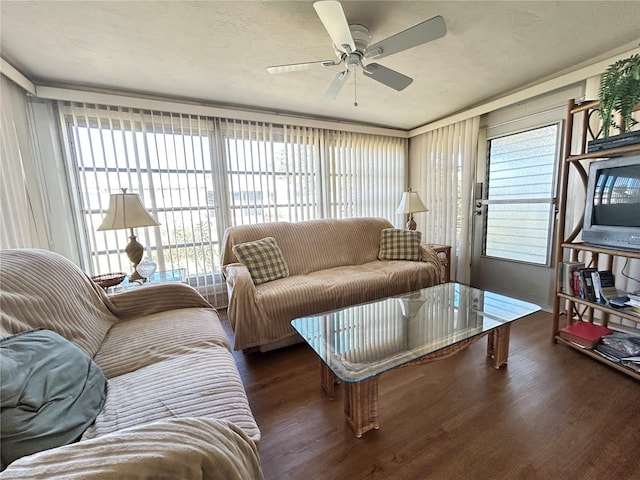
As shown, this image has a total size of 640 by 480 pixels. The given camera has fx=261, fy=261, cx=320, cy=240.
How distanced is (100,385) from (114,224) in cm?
123

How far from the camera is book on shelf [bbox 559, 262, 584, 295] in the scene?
188 centimetres

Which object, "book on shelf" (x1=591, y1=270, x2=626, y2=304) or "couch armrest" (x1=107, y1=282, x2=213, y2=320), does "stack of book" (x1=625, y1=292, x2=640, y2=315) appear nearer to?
"book on shelf" (x1=591, y1=270, x2=626, y2=304)

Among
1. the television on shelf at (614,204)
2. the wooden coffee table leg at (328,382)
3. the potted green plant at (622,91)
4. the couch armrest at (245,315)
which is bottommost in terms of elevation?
the wooden coffee table leg at (328,382)

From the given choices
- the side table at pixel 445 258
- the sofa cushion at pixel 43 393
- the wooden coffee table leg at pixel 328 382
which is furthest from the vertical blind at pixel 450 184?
the sofa cushion at pixel 43 393

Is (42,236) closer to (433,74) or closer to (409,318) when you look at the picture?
(409,318)

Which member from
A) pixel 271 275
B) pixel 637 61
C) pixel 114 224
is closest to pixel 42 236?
pixel 114 224

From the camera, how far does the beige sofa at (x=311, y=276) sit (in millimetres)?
1876

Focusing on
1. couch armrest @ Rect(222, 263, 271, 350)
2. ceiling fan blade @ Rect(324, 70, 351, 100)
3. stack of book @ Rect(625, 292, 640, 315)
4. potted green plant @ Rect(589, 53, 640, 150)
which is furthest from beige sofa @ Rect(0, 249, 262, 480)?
potted green plant @ Rect(589, 53, 640, 150)

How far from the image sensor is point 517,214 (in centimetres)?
280

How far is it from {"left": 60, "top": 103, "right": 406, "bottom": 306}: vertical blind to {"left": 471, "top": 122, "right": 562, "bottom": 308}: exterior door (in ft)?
4.88

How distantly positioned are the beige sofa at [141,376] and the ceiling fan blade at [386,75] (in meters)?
1.84

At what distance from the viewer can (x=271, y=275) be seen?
2266 millimetres

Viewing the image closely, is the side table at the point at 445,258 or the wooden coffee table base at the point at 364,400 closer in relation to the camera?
the wooden coffee table base at the point at 364,400

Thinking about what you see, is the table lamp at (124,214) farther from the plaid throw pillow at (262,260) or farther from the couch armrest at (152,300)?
the plaid throw pillow at (262,260)
